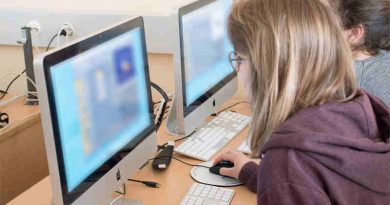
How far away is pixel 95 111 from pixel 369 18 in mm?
924

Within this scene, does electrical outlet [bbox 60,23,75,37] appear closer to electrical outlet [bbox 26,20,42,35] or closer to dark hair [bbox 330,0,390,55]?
electrical outlet [bbox 26,20,42,35]

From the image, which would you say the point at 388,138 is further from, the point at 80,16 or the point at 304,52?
the point at 80,16

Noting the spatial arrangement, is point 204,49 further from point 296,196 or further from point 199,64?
point 296,196

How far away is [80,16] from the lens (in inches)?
82.0

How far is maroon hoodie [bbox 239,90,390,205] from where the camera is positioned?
0.88 m

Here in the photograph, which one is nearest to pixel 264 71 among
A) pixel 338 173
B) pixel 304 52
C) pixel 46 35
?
pixel 304 52

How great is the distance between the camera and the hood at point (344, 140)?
2.90 ft

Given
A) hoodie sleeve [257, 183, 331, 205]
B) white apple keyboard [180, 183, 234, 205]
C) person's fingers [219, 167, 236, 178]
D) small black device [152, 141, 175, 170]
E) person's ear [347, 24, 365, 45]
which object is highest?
person's ear [347, 24, 365, 45]

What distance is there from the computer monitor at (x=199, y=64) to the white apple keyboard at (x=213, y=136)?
2.3 inches

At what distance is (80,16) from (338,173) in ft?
4.79

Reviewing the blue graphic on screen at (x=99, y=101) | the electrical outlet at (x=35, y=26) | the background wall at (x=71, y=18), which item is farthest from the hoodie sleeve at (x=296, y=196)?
the electrical outlet at (x=35, y=26)

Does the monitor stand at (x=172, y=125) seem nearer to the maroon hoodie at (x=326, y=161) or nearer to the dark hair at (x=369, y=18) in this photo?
the dark hair at (x=369, y=18)

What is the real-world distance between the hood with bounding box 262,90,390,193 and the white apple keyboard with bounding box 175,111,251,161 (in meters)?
0.63

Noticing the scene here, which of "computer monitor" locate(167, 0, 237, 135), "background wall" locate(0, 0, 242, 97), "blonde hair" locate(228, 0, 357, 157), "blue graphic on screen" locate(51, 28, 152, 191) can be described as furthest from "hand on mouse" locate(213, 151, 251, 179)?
"background wall" locate(0, 0, 242, 97)
